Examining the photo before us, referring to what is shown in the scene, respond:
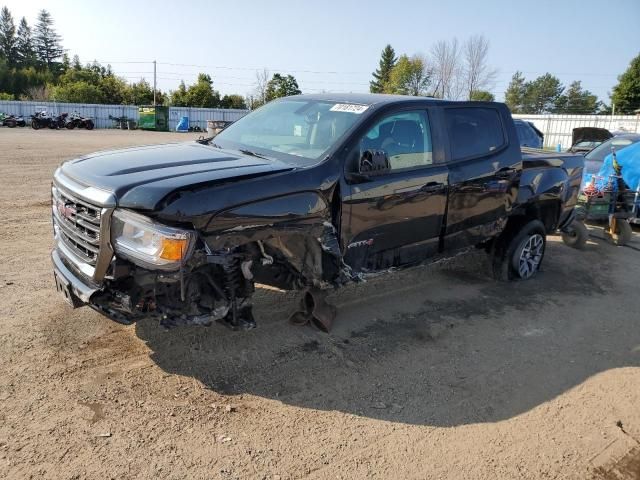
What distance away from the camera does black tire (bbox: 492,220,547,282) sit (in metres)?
6.00

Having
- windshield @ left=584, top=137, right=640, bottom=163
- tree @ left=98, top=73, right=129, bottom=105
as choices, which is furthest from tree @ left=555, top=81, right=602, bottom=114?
windshield @ left=584, top=137, right=640, bottom=163

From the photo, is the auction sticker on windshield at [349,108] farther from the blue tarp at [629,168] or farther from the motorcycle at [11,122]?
the motorcycle at [11,122]

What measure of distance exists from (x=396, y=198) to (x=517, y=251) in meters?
2.36

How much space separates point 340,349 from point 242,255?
4.06 feet

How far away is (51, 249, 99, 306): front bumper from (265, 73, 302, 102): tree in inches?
2778

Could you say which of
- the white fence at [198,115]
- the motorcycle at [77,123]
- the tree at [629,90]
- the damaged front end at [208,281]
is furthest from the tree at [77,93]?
the damaged front end at [208,281]

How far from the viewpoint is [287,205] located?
3.70 m

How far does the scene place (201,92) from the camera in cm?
6619

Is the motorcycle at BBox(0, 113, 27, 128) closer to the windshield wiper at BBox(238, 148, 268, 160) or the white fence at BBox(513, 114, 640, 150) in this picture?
the white fence at BBox(513, 114, 640, 150)

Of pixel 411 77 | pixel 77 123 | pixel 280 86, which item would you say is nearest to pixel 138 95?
pixel 280 86

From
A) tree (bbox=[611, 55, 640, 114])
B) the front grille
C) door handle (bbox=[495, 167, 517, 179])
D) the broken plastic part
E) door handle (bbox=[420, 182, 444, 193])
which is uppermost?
tree (bbox=[611, 55, 640, 114])

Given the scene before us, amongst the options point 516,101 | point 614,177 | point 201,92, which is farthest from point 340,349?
point 516,101

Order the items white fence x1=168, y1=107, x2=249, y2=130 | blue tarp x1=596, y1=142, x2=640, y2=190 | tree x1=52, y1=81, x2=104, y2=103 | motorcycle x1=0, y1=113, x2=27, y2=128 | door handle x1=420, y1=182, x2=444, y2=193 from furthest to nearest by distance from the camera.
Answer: tree x1=52, y1=81, x2=104, y2=103 < white fence x1=168, y1=107, x2=249, y2=130 < motorcycle x1=0, y1=113, x2=27, y2=128 < blue tarp x1=596, y1=142, x2=640, y2=190 < door handle x1=420, y1=182, x2=444, y2=193

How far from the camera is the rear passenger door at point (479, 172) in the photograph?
5.02 metres
